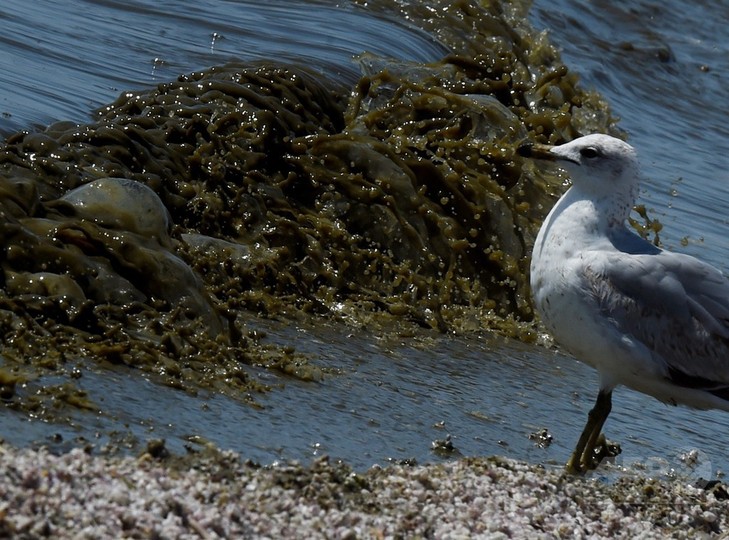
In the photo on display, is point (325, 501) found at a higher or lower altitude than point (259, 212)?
higher

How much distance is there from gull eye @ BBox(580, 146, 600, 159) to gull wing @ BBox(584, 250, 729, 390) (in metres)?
0.49

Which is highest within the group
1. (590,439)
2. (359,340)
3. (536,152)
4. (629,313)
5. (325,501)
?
(536,152)

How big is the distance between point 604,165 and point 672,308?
2.29 ft

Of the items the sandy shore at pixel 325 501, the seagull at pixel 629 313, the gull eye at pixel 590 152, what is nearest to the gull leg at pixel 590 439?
the seagull at pixel 629 313

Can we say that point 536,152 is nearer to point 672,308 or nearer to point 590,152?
point 590,152

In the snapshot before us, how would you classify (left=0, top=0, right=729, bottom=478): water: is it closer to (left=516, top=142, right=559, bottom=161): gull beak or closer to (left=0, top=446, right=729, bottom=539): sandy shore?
(left=0, top=446, right=729, bottom=539): sandy shore

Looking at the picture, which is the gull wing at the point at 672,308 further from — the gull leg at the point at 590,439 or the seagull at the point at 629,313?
the gull leg at the point at 590,439

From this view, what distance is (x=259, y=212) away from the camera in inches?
267

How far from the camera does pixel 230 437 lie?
4.44 m

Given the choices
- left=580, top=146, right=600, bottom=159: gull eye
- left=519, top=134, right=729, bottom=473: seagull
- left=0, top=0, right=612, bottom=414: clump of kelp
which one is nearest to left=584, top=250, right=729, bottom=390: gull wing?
left=519, top=134, right=729, bottom=473: seagull

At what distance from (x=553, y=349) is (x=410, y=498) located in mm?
2743

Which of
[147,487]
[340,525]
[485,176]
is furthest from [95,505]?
[485,176]

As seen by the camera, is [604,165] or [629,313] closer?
[629,313]

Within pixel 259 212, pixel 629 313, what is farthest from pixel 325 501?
pixel 259 212
